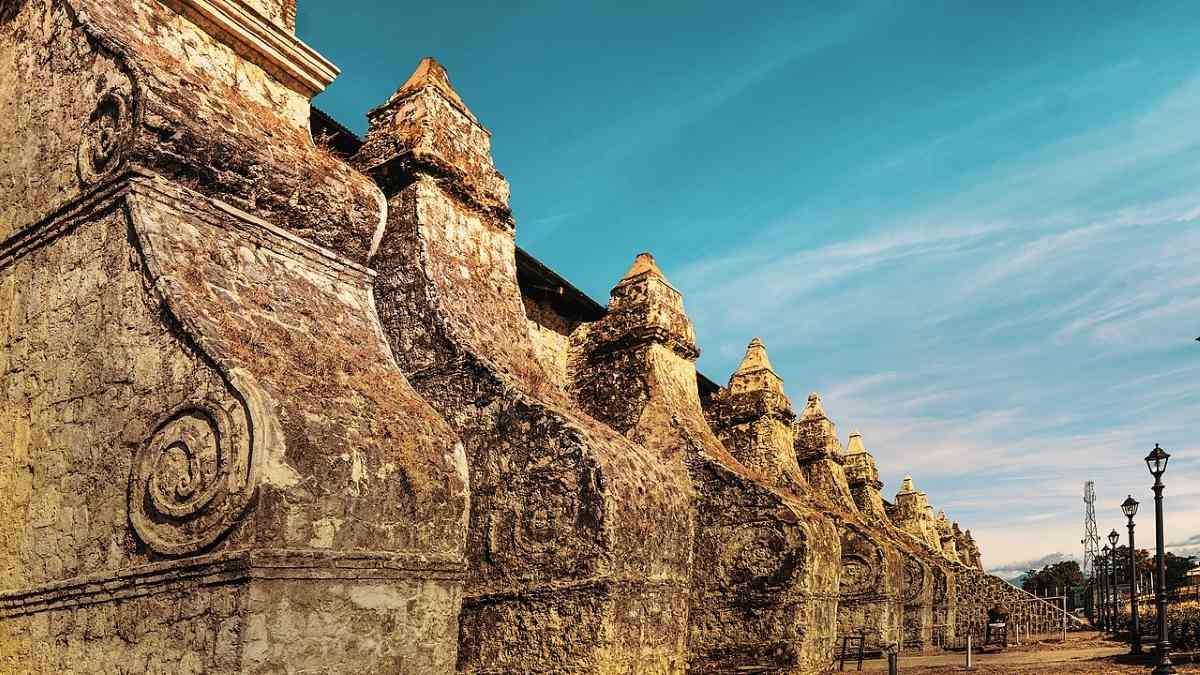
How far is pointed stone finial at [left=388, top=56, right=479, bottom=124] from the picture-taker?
26.1ft

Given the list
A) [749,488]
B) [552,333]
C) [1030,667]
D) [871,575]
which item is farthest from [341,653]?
[1030,667]

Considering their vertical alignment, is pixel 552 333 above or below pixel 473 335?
above

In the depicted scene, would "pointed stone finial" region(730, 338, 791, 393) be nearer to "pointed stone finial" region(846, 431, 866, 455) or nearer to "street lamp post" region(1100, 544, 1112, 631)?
"pointed stone finial" region(846, 431, 866, 455)

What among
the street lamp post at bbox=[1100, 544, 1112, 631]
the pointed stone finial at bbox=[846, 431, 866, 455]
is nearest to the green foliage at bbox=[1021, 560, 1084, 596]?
the street lamp post at bbox=[1100, 544, 1112, 631]

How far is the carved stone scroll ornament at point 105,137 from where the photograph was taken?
476 centimetres

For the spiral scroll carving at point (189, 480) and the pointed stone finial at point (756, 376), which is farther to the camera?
the pointed stone finial at point (756, 376)

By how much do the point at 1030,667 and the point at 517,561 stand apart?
495 inches

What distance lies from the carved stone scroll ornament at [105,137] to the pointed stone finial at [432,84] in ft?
10.7

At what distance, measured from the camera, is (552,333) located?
11.2 m

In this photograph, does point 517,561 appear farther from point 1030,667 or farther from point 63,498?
point 1030,667

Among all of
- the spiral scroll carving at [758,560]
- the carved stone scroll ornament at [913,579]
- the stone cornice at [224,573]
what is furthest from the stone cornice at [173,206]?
the carved stone scroll ornament at [913,579]

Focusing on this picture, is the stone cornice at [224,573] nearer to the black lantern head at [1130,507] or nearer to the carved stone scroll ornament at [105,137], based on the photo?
the carved stone scroll ornament at [105,137]

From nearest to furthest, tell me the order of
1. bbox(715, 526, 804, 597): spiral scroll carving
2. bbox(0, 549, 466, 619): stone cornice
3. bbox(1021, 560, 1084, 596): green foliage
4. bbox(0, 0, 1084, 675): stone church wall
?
bbox(0, 549, 466, 619): stone cornice → bbox(0, 0, 1084, 675): stone church wall → bbox(715, 526, 804, 597): spiral scroll carving → bbox(1021, 560, 1084, 596): green foliage

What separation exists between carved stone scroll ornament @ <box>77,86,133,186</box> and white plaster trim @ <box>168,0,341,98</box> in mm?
1098
